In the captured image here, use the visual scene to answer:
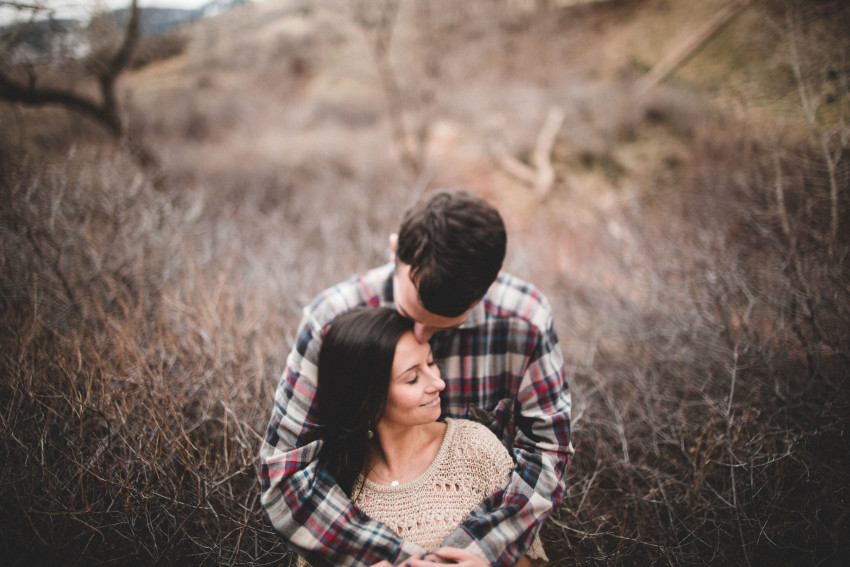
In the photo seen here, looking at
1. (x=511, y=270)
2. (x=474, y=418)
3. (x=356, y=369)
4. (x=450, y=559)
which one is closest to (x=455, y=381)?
(x=474, y=418)

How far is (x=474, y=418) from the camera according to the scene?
200cm

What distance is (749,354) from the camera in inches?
124

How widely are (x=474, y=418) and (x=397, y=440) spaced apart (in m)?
0.44

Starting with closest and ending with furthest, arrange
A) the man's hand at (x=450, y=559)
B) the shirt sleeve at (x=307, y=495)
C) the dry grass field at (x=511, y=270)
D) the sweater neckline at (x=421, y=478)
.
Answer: the man's hand at (x=450, y=559), the shirt sleeve at (x=307, y=495), the sweater neckline at (x=421, y=478), the dry grass field at (x=511, y=270)

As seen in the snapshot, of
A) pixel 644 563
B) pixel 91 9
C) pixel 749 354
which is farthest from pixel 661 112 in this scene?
pixel 91 9

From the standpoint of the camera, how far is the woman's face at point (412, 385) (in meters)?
1.61

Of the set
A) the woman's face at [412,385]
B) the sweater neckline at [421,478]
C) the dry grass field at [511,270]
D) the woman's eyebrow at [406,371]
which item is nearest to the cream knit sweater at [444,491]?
the sweater neckline at [421,478]

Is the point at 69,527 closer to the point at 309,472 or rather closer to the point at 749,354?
the point at 309,472

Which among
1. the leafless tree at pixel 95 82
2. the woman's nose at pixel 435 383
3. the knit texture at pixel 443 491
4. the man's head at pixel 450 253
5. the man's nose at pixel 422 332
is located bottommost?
the knit texture at pixel 443 491

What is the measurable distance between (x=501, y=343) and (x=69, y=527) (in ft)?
7.73

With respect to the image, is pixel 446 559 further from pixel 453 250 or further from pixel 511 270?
pixel 511 270

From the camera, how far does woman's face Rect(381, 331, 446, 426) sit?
1606mm

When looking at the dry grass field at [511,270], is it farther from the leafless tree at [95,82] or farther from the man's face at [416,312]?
the man's face at [416,312]

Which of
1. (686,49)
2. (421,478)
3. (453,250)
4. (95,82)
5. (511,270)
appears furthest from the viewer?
(686,49)
